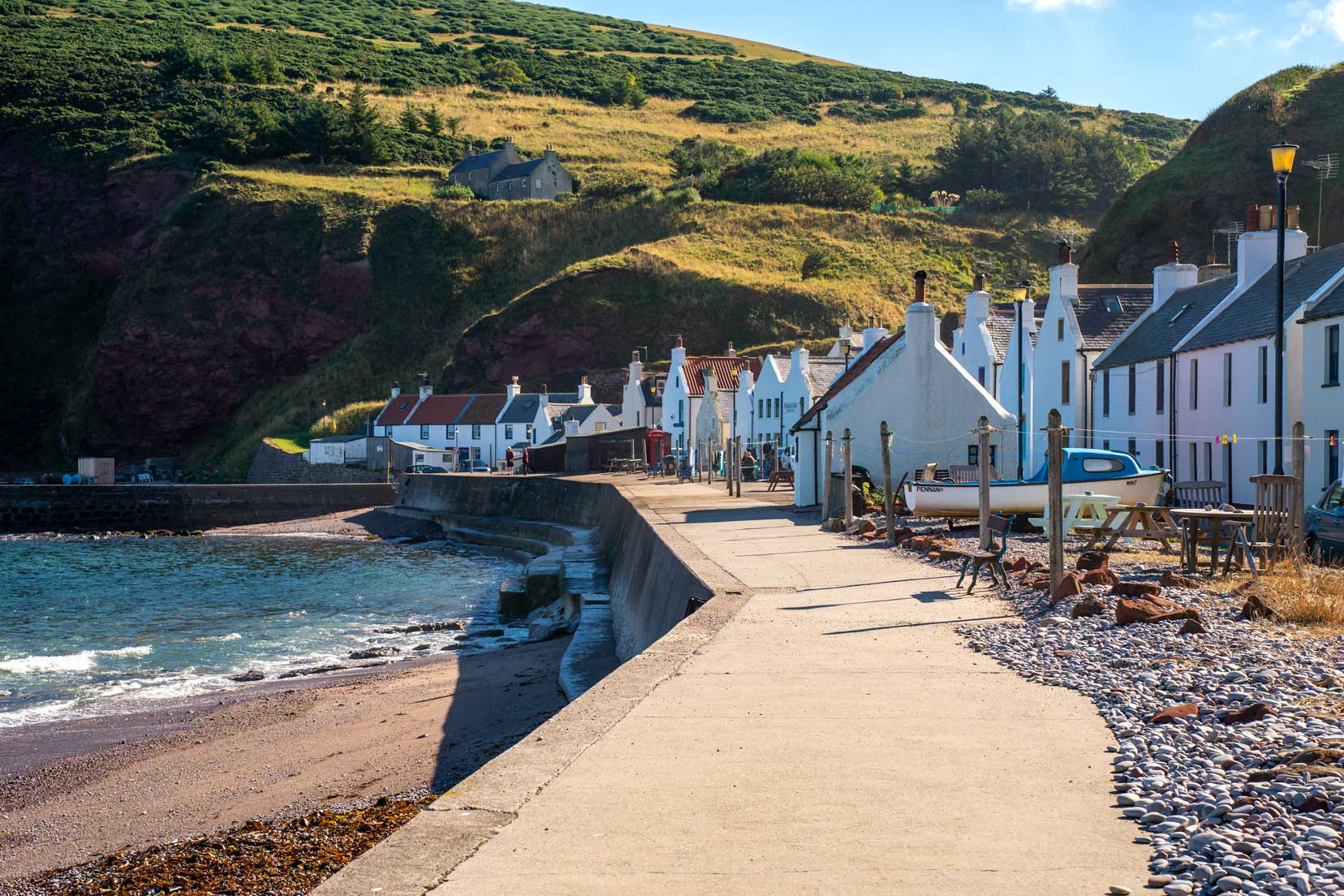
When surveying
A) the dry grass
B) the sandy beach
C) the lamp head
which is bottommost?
the sandy beach

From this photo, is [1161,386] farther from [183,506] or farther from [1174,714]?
[183,506]

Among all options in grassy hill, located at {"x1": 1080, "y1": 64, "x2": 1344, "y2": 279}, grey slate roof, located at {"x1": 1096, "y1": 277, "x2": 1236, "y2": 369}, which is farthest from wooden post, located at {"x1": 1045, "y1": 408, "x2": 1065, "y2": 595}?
grassy hill, located at {"x1": 1080, "y1": 64, "x2": 1344, "y2": 279}

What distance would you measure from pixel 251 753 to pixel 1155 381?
2824 centimetres

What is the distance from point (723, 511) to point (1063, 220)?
100308 mm

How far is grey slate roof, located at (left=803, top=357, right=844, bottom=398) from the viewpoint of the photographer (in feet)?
170

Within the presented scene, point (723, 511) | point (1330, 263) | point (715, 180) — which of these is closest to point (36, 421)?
point (715, 180)

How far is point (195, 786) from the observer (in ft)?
44.6

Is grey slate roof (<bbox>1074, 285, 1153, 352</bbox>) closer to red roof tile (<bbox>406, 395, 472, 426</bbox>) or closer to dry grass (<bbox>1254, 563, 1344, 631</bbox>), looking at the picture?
dry grass (<bbox>1254, 563, 1344, 631</bbox>)

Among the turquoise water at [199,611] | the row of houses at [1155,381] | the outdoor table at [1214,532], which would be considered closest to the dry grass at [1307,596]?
the outdoor table at [1214,532]

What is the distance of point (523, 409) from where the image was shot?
8231 centimetres

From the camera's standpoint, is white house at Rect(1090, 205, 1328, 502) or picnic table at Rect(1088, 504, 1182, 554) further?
white house at Rect(1090, 205, 1328, 502)

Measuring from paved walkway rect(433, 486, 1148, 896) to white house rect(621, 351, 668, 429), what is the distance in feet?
209

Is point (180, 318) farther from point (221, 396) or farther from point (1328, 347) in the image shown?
point (1328, 347)

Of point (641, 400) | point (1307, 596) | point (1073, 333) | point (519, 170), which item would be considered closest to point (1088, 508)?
point (1307, 596)
